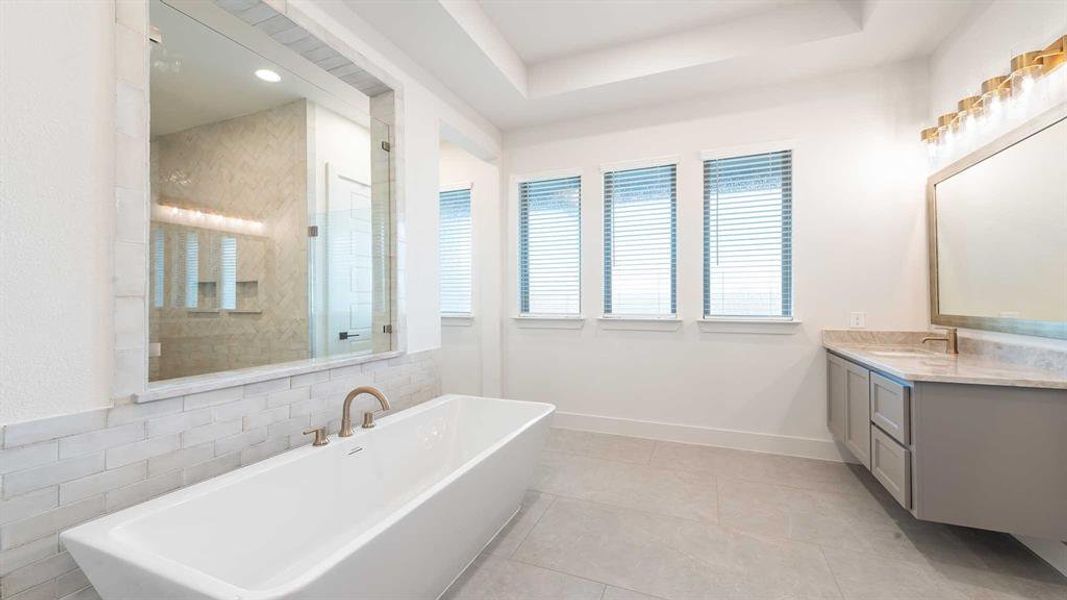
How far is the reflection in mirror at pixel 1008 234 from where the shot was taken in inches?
70.3

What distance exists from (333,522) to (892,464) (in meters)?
2.67

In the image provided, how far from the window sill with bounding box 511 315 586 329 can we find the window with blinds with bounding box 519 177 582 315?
0.17 feet

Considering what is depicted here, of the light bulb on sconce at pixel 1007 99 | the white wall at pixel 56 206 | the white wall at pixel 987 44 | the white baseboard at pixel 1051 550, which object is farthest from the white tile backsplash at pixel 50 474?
the white wall at pixel 987 44

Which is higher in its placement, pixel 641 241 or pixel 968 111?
pixel 968 111

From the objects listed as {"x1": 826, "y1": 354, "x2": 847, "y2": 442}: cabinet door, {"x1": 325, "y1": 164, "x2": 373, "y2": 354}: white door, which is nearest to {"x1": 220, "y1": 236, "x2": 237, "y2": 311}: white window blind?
{"x1": 325, "y1": 164, "x2": 373, "y2": 354}: white door

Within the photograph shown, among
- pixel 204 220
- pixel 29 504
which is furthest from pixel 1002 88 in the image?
pixel 204 220

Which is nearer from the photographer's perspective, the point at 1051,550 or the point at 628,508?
the point at 1051,550

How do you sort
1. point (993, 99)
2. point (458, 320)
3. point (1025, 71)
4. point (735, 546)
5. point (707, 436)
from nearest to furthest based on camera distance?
1. point (1025, 71)
2. point (735, 546)
3. point (993, 99)
4. point (707, 436)
5. point (458, 320)

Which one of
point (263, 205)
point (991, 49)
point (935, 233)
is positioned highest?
point (991, 49)

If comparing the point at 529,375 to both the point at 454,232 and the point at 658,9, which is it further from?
the point at 658,9

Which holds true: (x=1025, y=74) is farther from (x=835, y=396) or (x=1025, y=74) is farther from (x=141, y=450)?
(x=141, y=450)

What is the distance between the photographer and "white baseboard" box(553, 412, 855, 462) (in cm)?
304

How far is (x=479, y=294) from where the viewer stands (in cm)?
408

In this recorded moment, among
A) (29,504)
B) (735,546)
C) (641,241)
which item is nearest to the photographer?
(29,504)
